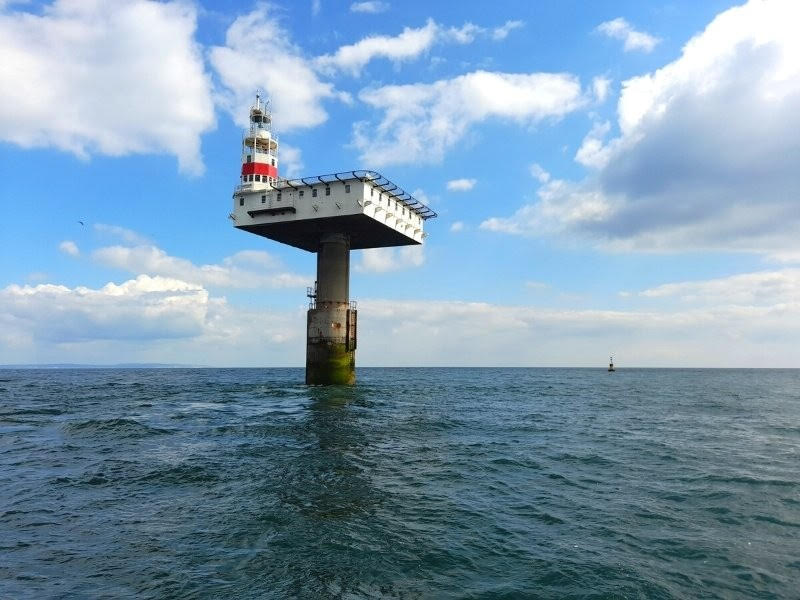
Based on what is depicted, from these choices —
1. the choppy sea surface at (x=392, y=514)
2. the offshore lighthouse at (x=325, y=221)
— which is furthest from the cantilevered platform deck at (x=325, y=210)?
the choppy sea surface at (x=392, y=514)

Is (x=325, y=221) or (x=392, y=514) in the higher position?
(x=325, y=221)

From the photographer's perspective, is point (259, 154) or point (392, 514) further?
point (259, 154)

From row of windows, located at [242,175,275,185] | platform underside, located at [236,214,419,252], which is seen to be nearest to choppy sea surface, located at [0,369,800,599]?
platform underside, located at [236,214,419,252]

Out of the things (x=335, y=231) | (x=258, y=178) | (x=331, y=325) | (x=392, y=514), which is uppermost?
(x=258, y=178)

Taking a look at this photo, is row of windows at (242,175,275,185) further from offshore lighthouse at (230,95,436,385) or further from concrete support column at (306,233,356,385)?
concrete support column at (306,233,356,385)

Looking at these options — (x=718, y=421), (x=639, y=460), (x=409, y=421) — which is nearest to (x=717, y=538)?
(x=639, y=460)

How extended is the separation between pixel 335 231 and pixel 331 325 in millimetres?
9540

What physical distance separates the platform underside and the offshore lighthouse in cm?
10

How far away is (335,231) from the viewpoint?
50375 millimetres

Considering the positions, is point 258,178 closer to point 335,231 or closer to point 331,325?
point 335,231

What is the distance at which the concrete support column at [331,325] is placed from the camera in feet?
158

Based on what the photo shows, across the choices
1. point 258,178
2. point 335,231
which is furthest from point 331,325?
point 258,178

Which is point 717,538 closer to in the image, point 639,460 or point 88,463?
point 639,460

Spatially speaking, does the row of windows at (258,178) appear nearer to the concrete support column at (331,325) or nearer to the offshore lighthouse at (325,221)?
the offshore lighthouse at (325,221)
